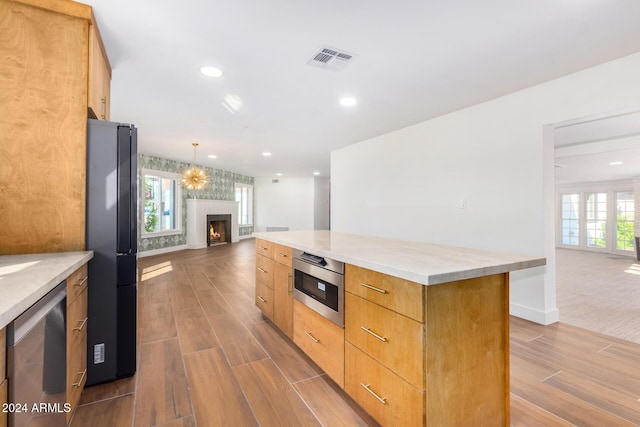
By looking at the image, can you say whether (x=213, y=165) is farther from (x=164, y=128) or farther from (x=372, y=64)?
(x=372, y=64)

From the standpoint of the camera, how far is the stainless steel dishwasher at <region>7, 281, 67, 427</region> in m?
0.99

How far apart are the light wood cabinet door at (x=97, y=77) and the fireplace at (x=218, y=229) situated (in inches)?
264

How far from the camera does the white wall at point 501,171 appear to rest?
9.19ft

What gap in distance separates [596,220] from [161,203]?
41.3 feet

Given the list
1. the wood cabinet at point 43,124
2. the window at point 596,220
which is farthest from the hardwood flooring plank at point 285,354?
the window at point 596,220

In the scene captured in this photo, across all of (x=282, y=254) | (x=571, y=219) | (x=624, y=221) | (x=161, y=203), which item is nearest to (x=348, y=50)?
(x=282, y=254)

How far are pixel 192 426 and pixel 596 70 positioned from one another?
4153mm

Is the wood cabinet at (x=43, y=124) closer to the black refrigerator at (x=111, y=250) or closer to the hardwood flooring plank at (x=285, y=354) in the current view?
the black refrigerator at (x=111, y=250)

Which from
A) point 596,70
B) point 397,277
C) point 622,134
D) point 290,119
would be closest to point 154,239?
point 290,119

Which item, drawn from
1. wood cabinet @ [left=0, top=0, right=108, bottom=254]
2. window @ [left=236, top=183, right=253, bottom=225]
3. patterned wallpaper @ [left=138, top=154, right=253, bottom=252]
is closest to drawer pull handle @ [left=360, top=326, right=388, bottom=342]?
wood cabinet @ [left=0, top=0, right=108, bottom=254]

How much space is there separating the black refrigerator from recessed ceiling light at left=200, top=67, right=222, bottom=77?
106cm

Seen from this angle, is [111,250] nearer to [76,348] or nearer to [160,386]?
[76,348]

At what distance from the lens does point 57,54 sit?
193 cm

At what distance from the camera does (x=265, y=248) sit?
2980 mm
